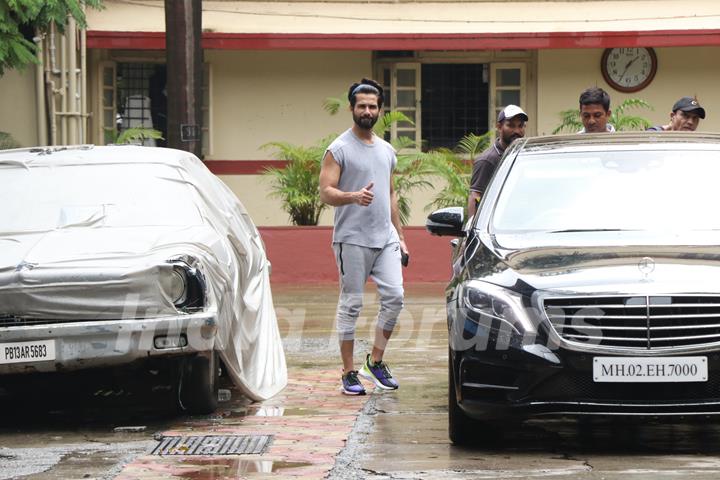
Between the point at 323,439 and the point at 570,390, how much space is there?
1410 millimetres

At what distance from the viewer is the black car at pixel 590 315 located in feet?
20.9

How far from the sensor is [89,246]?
7.98m

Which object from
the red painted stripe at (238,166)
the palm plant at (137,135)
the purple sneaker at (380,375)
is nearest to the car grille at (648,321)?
A: the purple sneaker at (380,375)

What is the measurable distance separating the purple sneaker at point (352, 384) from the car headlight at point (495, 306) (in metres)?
2.13

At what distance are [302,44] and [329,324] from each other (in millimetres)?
7177

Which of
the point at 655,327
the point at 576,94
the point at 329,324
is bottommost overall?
the point at 329,324

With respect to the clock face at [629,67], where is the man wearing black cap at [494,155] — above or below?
below

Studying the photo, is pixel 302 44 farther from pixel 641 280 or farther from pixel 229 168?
pixel 641 280

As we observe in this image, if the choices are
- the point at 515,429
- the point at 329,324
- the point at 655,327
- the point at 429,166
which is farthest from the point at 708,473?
the point at 429,166

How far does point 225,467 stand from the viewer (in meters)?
6.57

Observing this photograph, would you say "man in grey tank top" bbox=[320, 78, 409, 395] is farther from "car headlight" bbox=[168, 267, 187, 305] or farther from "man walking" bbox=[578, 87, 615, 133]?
"man walking" bbox=[578, 87, 615, 133]

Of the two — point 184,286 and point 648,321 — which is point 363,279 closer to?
point 184,286

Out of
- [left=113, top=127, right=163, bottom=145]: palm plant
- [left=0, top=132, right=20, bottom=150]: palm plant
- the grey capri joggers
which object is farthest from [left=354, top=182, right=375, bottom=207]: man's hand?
[left=0, top=132, right=20, bottom=150]: palm plant

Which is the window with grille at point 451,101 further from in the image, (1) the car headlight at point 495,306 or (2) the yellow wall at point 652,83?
(1) the car headlight at point 495,306
